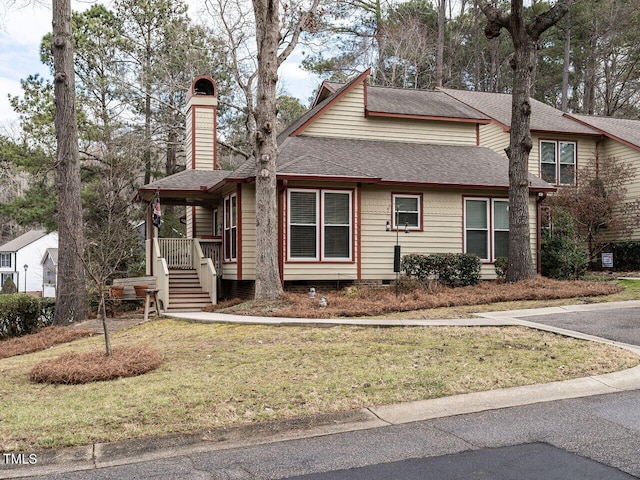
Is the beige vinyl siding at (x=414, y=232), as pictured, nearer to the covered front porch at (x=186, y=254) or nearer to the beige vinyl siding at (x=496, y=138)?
the covered front porch at (x=186, y=254)

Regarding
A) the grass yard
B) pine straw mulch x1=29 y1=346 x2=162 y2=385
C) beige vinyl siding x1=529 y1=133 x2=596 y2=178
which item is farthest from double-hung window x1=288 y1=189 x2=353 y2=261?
beige vinyl siding x1=529 y1=133 x2=596 y2=178

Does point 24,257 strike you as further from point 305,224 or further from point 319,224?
point 319,224

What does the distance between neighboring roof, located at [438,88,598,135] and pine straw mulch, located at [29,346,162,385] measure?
18.4 metres

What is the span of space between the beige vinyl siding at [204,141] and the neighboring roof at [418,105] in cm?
534

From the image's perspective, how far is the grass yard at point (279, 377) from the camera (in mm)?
5895

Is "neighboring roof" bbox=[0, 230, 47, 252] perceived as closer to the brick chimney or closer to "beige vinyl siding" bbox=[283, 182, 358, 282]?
the brick chimney

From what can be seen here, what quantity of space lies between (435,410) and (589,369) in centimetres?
251

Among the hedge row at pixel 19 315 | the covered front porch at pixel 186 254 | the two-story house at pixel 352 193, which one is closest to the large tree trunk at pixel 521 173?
the two-story house at pixel 352 193

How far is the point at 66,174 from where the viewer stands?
16.2 m

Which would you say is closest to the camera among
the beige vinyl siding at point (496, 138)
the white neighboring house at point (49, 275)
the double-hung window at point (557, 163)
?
the beige vinyl siding at point (496, 138)

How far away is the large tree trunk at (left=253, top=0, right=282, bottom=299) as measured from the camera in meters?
14.6

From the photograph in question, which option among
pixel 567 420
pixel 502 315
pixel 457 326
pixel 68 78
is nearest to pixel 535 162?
pixel 502 315

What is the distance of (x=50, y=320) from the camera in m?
18.1

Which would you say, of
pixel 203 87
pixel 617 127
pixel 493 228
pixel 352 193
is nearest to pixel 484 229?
pixel 493 228
